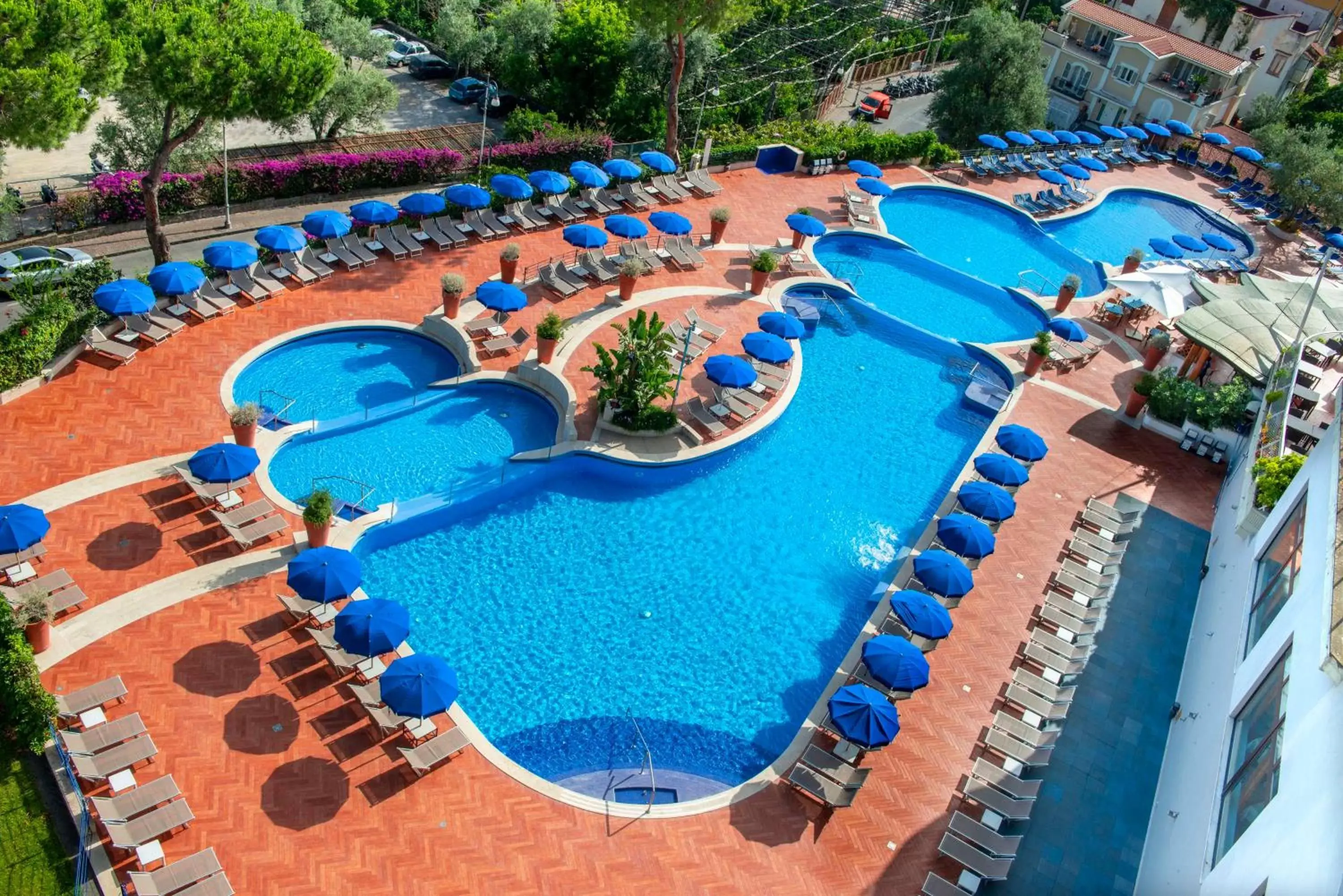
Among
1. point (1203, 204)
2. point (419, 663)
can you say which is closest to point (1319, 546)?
point (419, 663)

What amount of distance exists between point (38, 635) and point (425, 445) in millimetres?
8778

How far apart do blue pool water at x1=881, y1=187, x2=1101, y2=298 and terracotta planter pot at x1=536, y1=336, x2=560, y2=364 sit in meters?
16.8

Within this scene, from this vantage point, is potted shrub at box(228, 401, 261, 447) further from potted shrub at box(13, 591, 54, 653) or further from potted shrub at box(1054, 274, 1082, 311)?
potted shrub at box(1054, 274, 1082, 311)

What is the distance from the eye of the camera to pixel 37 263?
90.5 ft

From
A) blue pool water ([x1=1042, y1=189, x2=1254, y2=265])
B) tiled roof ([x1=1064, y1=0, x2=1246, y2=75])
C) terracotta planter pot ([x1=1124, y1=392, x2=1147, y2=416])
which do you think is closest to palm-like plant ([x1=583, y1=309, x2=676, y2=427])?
terracotta planter pot ([x1=1124, y1=392, x2=1147, y2=416])

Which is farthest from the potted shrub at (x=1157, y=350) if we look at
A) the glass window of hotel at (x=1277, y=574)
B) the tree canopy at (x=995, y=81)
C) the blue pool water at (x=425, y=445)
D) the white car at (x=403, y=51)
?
the white car at (x=403, y=51)

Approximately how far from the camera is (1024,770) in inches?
688

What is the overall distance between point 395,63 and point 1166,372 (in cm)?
4290

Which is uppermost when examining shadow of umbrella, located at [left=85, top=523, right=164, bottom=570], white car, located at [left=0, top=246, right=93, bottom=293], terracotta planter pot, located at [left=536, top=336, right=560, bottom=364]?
terracotta planter pot, located at [left=536, top=336, right=560, bottom=364]

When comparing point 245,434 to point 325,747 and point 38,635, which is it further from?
point 325,747

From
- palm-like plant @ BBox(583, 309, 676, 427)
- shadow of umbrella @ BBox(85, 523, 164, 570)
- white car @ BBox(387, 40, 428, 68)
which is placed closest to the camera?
shadow of umbrella @ BBox(85, 523, 164, 570)

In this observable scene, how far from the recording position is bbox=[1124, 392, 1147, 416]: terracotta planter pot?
27656mm

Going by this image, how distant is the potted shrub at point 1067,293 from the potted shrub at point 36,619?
29520 millimetres

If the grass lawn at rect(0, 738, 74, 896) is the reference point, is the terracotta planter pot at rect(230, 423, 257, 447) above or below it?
above
